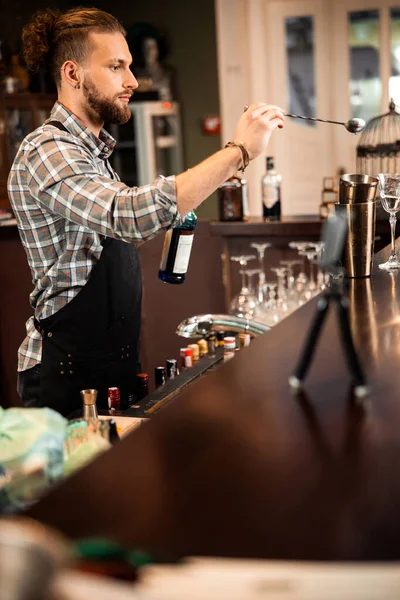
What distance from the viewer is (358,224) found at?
2.15 meters

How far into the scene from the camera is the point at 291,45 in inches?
278

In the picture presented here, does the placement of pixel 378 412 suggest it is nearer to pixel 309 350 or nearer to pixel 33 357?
pixel 309 350

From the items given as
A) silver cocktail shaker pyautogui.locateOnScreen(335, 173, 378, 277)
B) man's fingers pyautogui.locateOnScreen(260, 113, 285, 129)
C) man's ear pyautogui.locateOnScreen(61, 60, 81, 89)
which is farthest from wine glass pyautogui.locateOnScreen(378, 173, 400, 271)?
man's ear pyautogui.locateOnScreen(61, 60, 81, 89)

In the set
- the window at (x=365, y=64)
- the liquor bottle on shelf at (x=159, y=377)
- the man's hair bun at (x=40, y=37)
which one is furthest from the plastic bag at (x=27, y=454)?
the window at (x=365, y=64)

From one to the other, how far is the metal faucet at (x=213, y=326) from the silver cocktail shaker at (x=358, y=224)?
1.06 ft

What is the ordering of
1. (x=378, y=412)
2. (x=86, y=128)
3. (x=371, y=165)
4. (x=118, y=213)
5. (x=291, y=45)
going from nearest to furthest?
(x=378, y=412)
(x=118, y=213)
(x=86, y=128)
(x=371, y=165)
(x=291, y=45)

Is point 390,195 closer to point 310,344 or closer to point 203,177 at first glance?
point 203,177

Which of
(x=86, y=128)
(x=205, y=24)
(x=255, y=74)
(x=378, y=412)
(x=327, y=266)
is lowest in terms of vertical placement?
(x=378, y=412)

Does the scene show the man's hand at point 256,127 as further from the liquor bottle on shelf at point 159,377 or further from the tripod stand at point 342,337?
the tripod stand at point 342,337

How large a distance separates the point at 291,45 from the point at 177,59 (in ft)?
4.52

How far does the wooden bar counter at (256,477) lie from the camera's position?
757 mm

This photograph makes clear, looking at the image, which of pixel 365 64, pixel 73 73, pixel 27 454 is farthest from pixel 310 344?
pixel 365 64

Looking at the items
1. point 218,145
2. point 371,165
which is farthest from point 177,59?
point 371,165

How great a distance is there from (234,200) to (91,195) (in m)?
2.04
